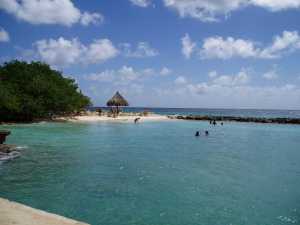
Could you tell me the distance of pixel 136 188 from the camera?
13.4 meters

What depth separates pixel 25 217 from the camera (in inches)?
326

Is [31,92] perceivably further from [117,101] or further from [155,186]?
[155,186]

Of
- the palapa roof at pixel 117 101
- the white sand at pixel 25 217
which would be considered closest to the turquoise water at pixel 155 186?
the white sand at pixel 25 217

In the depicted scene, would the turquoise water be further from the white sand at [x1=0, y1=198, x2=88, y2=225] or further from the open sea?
the white sand at [x1=0, y1=198, x2=88, y2=225]

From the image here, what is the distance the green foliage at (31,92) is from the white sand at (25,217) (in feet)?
104

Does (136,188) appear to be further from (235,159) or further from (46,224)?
(235,159)

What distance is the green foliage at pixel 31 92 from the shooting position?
137ft

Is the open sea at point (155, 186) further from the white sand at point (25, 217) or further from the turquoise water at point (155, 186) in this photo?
the white sand at point (25, 217)

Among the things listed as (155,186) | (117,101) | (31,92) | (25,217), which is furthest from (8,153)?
(117,101)

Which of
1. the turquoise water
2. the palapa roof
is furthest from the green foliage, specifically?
the turquoise water

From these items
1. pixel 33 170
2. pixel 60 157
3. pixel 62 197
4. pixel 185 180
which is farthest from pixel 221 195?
pixel 60 157

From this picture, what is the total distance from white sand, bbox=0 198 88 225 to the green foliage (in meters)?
31.6

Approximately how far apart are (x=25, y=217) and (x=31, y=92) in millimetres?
38844

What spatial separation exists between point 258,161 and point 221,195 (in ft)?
30.8
